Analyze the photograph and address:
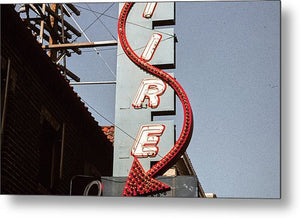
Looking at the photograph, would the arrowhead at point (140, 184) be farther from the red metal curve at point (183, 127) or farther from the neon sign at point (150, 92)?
the neon sign at point (150, 92)

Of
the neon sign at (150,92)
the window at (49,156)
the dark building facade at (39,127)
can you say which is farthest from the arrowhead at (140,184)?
the window at (49,156)

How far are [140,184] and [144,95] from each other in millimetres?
966

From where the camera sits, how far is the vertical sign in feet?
27.0

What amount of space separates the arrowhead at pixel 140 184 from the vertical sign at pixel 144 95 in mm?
54


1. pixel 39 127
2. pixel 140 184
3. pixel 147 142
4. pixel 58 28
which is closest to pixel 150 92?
pixel 147 142

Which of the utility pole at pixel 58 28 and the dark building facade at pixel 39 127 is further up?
the utility pole at pixel 58 28

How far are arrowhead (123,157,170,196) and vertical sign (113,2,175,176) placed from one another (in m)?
0.05

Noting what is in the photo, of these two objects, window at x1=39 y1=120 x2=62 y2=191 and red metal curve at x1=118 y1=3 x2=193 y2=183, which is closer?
red metal curve at x1=118 y1=3 x2=193 y2=183

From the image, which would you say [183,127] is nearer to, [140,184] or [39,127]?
[140,184]

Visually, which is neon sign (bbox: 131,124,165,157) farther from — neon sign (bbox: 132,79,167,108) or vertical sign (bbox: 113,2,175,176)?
neon sign (bbox: 132,79,167,108)

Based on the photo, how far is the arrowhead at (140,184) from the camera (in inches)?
315

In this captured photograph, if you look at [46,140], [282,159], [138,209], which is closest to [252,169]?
[282,159]

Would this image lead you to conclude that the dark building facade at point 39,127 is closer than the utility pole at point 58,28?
Yes

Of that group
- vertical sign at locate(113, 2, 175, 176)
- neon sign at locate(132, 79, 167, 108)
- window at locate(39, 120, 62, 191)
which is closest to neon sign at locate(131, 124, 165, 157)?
vertical sign at locate(113, 2, 175, 176)
